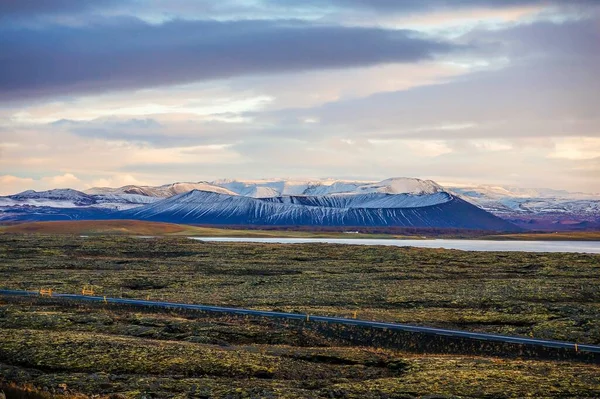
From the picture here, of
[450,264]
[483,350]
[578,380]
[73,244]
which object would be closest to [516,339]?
[483,350]

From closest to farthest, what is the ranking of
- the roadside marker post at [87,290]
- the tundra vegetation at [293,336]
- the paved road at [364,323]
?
the tundra vegetation at [293,336] → the paved road at [364,323] → the roadside marker post at [87,290]

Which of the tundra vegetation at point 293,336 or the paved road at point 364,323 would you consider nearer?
the tundra vegetation at point 293,336

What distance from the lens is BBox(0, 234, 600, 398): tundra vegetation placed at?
24.5 metres

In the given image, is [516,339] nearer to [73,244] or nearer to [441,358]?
[441,358]

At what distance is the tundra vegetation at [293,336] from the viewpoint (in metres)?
24.5

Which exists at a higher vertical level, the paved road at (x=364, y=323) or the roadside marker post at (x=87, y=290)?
the paved road at (x=364, y=323)

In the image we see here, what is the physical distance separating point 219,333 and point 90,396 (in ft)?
46.0

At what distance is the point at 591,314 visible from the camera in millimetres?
44062

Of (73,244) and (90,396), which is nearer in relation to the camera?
(90,396)

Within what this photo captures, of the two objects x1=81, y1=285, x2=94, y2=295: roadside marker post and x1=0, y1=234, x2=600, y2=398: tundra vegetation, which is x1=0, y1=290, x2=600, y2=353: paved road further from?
x1=81, y1=285, x2=94, y2=295: roadside marker post

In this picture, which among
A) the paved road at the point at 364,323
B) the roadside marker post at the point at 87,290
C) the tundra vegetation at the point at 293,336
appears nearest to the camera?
the tundra vegetation at the point at 293,336

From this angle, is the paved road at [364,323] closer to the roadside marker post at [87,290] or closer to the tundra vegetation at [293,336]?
the tundra vegetation at [293,336]

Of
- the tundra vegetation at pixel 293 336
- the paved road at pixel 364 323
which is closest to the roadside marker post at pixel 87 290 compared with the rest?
the tundra vegetation at pixel 293 336

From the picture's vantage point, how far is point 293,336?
35781 millimetres
